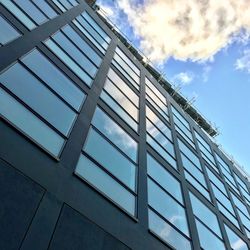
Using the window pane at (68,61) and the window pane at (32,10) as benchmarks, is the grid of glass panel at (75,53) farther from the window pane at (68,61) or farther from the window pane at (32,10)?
the window pane at (32,10)

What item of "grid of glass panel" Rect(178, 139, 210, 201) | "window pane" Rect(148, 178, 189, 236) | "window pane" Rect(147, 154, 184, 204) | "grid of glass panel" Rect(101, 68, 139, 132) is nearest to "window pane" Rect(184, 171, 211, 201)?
"grid of glass panel" Rect(178, 139, 210, 201)

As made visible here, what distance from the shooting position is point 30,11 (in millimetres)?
15758

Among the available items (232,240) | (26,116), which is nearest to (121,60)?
(232,240)

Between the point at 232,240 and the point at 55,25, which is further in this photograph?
the point at 232,240

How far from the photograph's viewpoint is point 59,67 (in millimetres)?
14570

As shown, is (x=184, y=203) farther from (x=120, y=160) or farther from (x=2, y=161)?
(x=2, y=161)

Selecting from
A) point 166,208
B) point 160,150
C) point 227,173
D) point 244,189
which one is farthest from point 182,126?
point 166,208

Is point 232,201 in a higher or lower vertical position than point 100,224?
higher

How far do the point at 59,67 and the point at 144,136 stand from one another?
17.4 ft

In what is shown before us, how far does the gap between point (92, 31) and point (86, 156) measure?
42.5ft

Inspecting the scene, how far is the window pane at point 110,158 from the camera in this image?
40.3ft

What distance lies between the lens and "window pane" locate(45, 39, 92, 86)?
50.4 ft

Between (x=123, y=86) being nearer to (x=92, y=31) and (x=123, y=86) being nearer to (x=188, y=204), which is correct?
(x=92, y=31)

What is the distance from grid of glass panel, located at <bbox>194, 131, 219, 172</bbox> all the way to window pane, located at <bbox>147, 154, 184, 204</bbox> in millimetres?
9543
